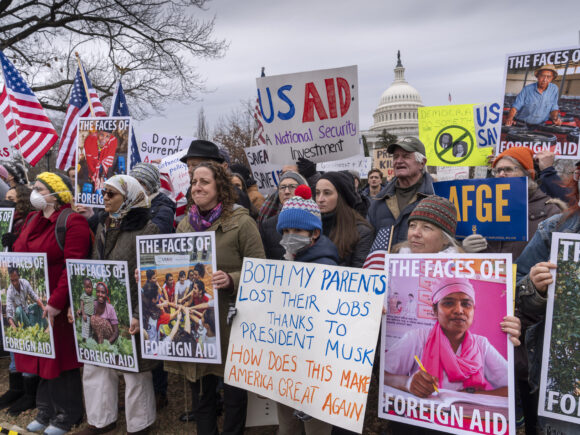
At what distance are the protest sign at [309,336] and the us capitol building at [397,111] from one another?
92.6 meters

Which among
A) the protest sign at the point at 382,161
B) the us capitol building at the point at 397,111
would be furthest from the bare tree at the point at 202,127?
the us capitol building at the point at 397,111

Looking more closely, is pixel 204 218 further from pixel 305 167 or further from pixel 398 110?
pixel 398 110

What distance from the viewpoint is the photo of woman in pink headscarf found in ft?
7.16

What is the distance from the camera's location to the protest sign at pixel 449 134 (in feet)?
20.5

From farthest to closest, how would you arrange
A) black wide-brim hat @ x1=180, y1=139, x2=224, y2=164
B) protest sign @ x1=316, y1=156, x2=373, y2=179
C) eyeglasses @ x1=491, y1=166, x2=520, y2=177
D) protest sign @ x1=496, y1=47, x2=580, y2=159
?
protest sign @ x1=316, y1=156, x2=373, y2=179 < black wide-brim hat @ x1=180, y1=139, x2=224, y2=164 < protest sign @ x1=496, y1=47, x2=580, y2=159 < eyeglasses @ x1=491, y1=166, x2=520, y2=177

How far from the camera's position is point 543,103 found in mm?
4414

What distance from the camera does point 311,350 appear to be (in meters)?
2.62

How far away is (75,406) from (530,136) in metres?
5.08

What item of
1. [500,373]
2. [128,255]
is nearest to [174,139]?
[128,255]

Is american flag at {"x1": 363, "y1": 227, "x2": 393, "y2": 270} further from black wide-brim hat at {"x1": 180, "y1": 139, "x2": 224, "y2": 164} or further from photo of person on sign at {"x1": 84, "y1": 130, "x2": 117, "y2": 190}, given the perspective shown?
photo of person on sign at {"x1": 84, "y1": 130, "x2": 117, "y2": 190}

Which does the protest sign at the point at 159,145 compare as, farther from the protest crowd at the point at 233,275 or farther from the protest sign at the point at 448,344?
the protest sign at the point at 448,344

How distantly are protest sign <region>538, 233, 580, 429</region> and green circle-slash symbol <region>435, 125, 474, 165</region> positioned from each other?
14.1 ft

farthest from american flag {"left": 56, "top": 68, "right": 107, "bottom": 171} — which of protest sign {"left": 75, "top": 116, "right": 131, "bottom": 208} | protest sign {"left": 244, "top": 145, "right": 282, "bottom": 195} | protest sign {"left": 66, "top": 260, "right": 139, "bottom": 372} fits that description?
protest sign {"left": 66, "top": 260, "right": 139, "bottom": 372}

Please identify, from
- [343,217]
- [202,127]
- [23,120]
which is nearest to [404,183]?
[343,217]
